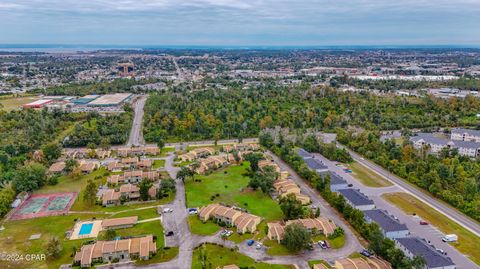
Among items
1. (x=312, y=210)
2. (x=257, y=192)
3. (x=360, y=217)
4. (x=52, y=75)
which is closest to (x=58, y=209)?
(x=257, y=192)

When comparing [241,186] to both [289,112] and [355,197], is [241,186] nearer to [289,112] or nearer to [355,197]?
[355,197]

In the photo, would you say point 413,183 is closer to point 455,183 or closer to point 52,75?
point 455,183

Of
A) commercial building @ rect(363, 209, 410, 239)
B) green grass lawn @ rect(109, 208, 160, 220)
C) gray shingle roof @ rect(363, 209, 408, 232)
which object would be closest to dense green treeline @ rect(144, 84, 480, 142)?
green grass lawn @ rect(109, 208, 160, 220)

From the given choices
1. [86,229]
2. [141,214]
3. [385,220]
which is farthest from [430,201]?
[86,229]

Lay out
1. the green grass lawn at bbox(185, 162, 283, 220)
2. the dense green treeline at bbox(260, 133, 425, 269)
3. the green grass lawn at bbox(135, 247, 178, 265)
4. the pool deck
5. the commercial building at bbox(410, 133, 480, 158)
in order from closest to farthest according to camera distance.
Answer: the dense green treeline at bbox(260, 133, 425, 269)
the green grass lawn at bbox(135, 247, 178, 265)
the pool deck
the green grass lawn at bbox(185, 162, 283, 220)
the commercial building at bbox(410, 133, 480, 158)

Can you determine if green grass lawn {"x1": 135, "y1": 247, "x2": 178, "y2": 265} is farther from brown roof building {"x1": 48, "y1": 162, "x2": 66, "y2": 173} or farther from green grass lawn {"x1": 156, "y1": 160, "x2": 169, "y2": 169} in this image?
brown roof building {"x1": 48, "y1": 162, "x2": 66, "y2": 173}

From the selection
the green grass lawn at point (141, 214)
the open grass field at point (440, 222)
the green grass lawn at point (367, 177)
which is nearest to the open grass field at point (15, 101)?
the green grass lawn at point (141, 214)
